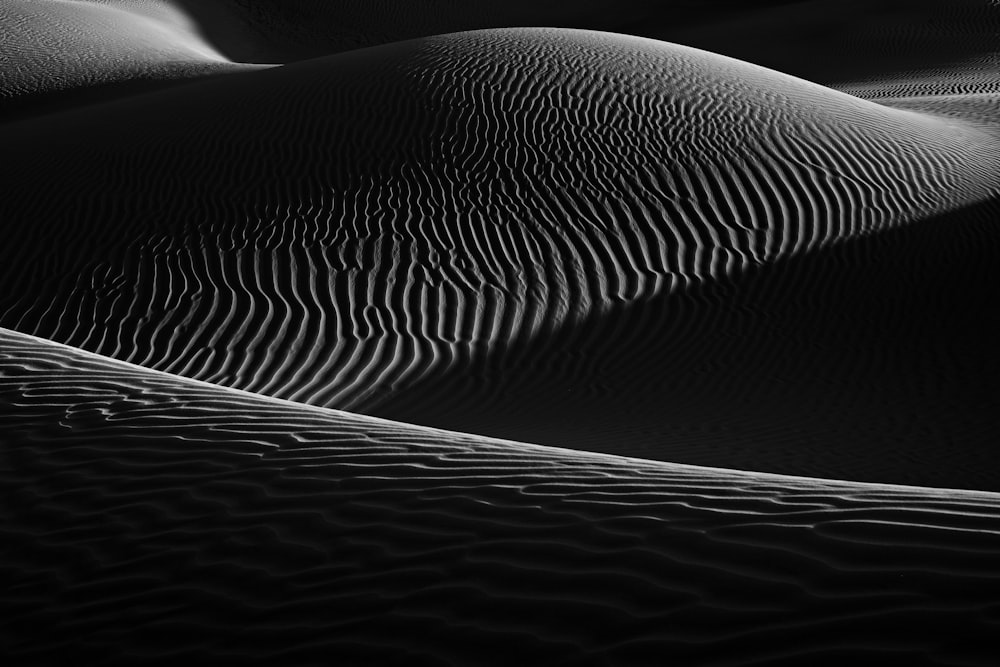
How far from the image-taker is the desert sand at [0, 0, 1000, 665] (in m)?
2.27

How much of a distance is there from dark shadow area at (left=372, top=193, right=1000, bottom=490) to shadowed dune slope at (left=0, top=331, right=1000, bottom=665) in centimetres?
390

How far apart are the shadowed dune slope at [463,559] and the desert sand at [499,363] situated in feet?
0.04

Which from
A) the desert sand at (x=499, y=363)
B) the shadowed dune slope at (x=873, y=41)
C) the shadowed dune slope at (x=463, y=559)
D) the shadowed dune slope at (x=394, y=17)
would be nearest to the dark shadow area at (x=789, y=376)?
the desert sand at (x=499, y=363)

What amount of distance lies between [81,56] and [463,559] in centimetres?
2221

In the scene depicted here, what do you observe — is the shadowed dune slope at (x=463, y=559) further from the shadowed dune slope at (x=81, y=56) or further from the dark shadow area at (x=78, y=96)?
the shadowed dune slope at (x=81, y=56)

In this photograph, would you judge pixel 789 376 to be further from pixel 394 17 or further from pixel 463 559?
pixel 394 17

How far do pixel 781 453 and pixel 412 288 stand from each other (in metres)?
3.82

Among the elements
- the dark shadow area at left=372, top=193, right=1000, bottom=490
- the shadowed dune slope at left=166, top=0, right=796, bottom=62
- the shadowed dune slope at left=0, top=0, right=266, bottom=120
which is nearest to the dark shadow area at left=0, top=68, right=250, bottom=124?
the shadowed dune slope at left=0, top=0, right=266, bottom=120

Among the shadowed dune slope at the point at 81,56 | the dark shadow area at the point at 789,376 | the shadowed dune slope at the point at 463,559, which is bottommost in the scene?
the shadowed dune slope at the point at 463,559

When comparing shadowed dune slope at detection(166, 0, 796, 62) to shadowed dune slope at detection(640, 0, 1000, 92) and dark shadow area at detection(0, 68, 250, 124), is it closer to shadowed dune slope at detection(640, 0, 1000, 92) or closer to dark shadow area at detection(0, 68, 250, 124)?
shadowed dune slope at detection(640, 0, 1000, 92)

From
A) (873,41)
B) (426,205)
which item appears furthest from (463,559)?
(873,41)

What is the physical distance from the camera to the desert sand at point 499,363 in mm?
2273

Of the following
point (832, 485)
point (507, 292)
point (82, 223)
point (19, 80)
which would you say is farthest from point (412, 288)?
point (19, 80)

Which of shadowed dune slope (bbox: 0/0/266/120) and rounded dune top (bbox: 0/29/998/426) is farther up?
shadowed dune slope (bbox: 0/0/266/120)
